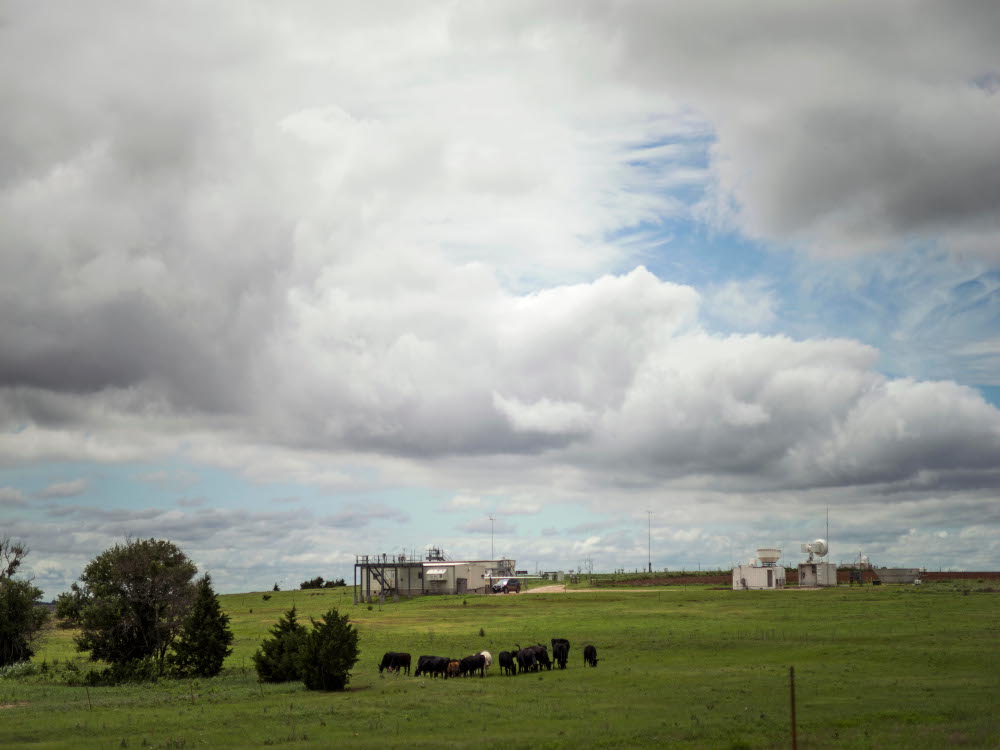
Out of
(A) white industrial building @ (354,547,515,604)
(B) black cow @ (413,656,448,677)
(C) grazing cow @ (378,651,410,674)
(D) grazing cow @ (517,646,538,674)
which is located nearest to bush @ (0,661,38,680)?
(C) grazing cow @ (378,651,410,674)

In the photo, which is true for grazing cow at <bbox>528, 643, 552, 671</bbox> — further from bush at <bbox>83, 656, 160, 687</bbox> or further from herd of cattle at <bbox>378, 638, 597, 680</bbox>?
bush at <bbox>83, 656, 160, 687</bbox>

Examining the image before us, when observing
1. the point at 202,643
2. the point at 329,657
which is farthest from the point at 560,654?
the point at 202,643

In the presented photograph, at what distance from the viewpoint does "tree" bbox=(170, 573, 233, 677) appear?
6194 centimetres

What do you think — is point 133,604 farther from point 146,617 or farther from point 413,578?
point 413,578

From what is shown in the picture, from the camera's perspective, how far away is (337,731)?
35938 millimetres

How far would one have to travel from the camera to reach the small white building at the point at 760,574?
147 metres

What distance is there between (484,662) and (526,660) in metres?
2.63

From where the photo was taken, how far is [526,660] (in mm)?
56312

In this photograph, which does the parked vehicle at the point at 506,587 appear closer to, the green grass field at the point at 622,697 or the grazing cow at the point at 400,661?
the green grass field at the point at 622,697

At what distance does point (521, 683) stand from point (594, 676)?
4.33m

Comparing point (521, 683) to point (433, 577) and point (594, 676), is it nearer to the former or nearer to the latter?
point (594, 676)

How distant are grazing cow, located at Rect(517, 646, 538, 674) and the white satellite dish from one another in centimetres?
11052

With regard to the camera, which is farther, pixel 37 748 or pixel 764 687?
pixel 764 687

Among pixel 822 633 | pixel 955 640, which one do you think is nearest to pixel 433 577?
pixel 822 633
